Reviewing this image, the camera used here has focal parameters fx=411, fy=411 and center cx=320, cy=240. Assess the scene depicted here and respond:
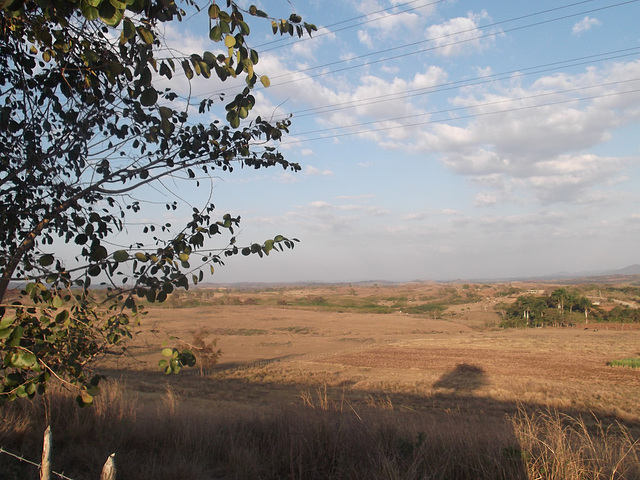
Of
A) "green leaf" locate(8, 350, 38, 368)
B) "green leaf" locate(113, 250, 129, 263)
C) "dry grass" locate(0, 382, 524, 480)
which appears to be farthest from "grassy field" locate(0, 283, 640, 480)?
"green leaf" locate(8, 350, 38, 368)

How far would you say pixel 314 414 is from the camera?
5.88 m

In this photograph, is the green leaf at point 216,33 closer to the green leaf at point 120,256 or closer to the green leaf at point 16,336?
the green leaf at point 120,256

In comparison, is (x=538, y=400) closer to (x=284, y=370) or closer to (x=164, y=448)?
(x=284, y=370)

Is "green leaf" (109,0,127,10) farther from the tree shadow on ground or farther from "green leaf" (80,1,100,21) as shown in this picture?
the tree shadow on ground

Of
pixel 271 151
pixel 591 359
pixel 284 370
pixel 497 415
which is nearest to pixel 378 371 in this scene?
pixel 284 370

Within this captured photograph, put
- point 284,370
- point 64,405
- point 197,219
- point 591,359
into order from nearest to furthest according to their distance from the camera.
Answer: point 197,219 < point 64,405 < point 284,370 < point 591,359

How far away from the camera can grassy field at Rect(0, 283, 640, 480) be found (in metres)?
4.56

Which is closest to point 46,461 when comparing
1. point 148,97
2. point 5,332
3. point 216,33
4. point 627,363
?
point 5,332

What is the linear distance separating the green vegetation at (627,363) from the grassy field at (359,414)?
0.27m

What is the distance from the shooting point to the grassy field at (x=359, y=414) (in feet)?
15.0

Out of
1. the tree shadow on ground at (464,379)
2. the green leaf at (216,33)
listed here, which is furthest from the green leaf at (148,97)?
the tree shadow on ground at (464,379)

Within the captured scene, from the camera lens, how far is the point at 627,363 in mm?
26406

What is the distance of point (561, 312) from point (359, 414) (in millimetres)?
63481

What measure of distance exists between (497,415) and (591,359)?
64.4ft
